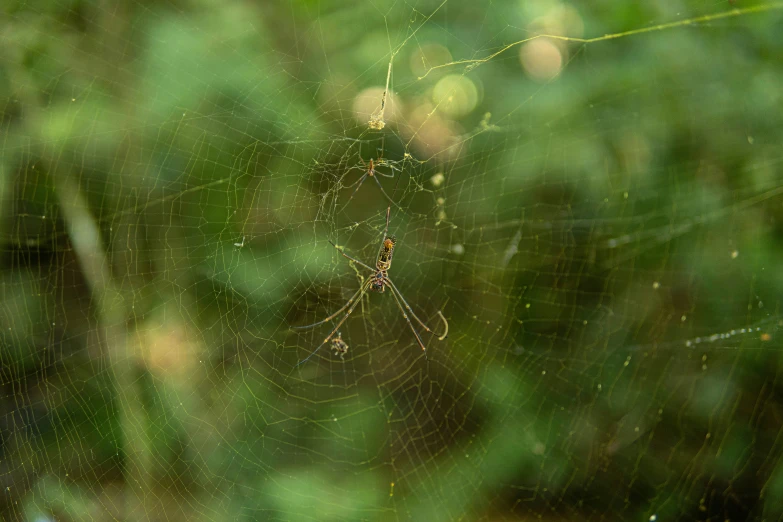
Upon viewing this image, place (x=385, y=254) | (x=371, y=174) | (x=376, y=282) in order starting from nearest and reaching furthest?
(x=371, y=174)
(x=385, y=254)
(x=376, y=282)

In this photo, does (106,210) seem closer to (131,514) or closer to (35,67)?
(35,67)

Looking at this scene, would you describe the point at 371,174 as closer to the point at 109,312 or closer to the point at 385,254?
the point at 385,254

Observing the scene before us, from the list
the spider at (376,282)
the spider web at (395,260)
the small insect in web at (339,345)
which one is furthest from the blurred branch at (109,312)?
the small insect in web at (339,345)

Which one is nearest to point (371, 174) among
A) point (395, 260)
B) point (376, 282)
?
point (376, 282)

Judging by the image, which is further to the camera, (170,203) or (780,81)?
(780,81)

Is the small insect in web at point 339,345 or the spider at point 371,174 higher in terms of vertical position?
the spider at point 371,174

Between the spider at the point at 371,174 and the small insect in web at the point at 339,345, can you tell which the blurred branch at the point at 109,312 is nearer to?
the small insect in web at the point at 339,345

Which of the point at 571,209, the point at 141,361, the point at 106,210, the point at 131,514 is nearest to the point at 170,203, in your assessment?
the point at 106,210

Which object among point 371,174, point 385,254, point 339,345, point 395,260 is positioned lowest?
point 339,345

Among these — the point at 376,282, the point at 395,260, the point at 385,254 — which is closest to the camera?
the point at 385,254
